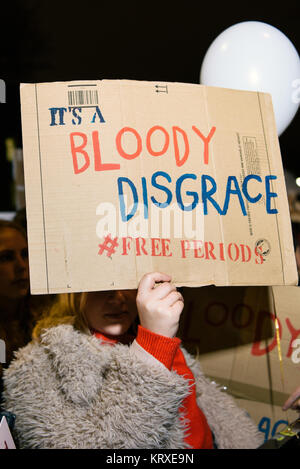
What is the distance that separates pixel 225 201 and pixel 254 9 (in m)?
1.88

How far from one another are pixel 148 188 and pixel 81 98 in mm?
223

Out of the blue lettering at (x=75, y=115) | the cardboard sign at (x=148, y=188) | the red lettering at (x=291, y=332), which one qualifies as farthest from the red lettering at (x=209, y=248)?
the red lettering at (x=291, y=332)

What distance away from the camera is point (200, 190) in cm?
82

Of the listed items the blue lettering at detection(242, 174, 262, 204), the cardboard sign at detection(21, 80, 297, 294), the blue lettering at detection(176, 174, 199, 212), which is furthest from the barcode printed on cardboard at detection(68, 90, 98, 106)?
the blue lettering at detection(242, 174, 262, 204)

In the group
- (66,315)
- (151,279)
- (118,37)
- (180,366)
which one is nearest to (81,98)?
(151,279)

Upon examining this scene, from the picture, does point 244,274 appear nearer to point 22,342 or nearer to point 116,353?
point 116,353

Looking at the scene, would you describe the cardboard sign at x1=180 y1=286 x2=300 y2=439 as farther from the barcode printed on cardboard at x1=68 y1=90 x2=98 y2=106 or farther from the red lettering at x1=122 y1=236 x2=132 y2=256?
the barcode printed on cardboard at x1=68 y1=90 x2=98 y2=106

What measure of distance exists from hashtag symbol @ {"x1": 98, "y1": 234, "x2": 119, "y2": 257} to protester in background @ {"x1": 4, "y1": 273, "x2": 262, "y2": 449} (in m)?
0.08

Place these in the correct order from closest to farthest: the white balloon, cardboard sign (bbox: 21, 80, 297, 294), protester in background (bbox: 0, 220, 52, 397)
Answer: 1. cardboard sign (bbox: 21, 80, 297, 294)
2. the white balloon
3. protester in background (bbox: 0, 220, 52, 397)

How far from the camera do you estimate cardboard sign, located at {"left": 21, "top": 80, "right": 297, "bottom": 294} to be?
0.76 metres

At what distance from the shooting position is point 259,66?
3.55ft

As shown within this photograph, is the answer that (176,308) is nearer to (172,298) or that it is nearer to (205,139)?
(172,298)

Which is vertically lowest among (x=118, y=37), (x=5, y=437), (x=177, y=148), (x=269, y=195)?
(x=5, y=437)
